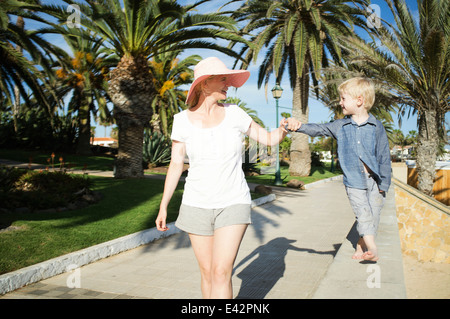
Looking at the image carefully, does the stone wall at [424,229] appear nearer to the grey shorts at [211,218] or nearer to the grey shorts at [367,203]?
the grey shorts at [367,203]

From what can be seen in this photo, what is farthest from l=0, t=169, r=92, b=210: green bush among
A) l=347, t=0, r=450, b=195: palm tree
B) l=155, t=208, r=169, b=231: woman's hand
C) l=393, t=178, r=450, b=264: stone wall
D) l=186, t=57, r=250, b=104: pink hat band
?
l=347, t=0, r=450, b=195: palm tree

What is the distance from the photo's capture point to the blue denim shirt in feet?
10.3

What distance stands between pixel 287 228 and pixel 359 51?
8630mm

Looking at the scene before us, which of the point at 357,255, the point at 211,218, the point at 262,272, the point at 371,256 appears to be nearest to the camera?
the point at 211,218

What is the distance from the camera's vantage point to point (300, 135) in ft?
67.7

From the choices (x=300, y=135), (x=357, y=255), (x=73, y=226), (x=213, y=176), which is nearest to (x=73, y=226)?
(x=73, y=226)

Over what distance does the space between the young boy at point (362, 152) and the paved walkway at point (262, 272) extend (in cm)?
37

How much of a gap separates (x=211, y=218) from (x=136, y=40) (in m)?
10.9

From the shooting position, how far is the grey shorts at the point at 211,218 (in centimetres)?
226

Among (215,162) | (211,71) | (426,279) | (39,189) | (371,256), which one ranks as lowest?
(426,279)

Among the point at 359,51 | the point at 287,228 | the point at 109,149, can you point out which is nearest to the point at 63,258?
the point at 287,228

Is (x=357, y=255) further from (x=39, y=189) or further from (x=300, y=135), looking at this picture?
(x=300, y=135)

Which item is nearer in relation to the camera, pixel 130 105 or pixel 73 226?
pixel 73 226
